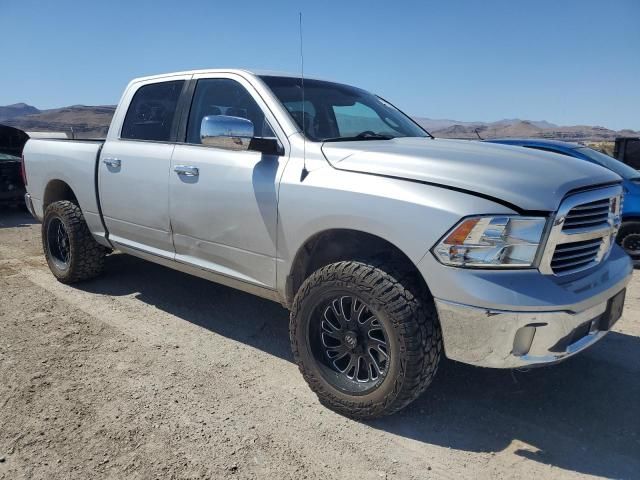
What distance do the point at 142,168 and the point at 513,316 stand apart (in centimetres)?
298

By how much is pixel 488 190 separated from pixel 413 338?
817 mm

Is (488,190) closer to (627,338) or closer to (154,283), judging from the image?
(627,338)

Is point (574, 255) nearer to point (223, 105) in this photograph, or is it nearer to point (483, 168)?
point (483, 168)

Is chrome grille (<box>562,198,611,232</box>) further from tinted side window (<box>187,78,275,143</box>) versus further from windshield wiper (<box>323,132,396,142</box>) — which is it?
tinted side window (<box>187,78,275,143</box>)

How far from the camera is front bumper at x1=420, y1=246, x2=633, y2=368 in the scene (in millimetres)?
2348

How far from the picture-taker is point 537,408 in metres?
3.01

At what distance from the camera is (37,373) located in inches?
132

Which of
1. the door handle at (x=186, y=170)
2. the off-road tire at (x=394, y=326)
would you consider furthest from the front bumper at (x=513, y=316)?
the door handle at (x=186, y=170)

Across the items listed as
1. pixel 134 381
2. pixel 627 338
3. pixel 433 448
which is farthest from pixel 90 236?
pixel 627 338

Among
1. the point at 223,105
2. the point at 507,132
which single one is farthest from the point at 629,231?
the point at 507,132

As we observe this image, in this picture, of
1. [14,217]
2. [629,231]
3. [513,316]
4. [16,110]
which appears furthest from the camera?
[16,110]

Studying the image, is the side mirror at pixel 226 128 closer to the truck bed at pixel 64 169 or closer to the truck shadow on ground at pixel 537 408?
the truck shadow on ground at pixel 537 408

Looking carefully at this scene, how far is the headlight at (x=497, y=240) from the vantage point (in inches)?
93.6

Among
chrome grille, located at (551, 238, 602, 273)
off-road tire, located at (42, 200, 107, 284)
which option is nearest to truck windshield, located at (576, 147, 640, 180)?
chrome grille, located at (551, 238, 602, 273)
